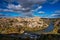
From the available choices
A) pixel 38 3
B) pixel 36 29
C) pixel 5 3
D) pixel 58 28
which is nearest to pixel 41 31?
pixel 36 29

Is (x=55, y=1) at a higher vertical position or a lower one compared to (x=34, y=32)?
higher

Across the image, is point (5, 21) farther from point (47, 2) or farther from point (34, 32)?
point (47, 2)

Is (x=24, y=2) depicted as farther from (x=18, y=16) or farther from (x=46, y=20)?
(x=46, y=20)

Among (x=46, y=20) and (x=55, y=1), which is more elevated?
(x=55, y=1)

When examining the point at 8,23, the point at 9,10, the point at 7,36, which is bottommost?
the point at 7,36

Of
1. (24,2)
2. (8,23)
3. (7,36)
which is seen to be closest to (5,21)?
(8,23)

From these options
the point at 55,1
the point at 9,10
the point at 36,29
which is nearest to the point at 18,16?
the point at 9,10
